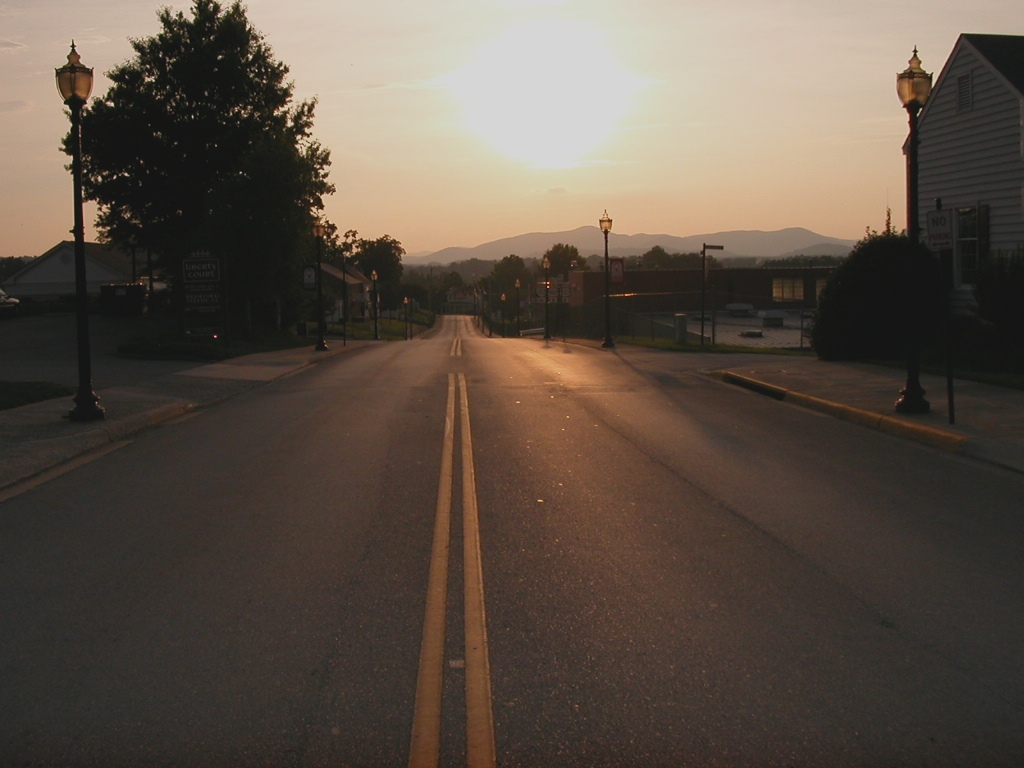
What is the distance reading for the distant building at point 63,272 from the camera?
79625 mm

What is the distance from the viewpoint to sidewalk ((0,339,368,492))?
12023 mm

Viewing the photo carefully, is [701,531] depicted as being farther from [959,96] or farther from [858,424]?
[959,96]

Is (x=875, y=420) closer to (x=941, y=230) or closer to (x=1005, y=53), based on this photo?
(x=941, y=230)

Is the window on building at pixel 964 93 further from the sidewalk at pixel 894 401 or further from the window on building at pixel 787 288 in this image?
the window on building at pixel 787 288

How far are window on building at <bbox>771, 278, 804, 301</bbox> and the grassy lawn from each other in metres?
55.7

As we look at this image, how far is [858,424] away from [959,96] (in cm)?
1277

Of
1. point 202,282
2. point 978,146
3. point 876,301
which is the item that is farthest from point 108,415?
point 978,146

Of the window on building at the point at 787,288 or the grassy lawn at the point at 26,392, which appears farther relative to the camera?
the window on building at the point at 787,288

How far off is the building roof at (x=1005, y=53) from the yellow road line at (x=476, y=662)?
1859 centimetres

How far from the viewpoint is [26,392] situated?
1794cm

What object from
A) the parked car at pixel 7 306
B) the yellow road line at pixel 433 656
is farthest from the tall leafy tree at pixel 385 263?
the yellow road line at pixel 433 656

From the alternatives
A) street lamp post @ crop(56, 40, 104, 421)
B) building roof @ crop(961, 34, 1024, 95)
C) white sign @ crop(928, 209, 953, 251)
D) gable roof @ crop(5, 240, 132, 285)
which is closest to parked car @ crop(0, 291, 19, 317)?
gable roof @ crop(5, 240, 132, 285)

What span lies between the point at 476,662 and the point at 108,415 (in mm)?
12024

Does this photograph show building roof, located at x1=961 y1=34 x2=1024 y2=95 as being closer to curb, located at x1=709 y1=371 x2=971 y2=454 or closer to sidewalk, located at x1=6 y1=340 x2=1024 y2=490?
sidewalk, located at x1=6 y1=340 x2=1024 y2=490
